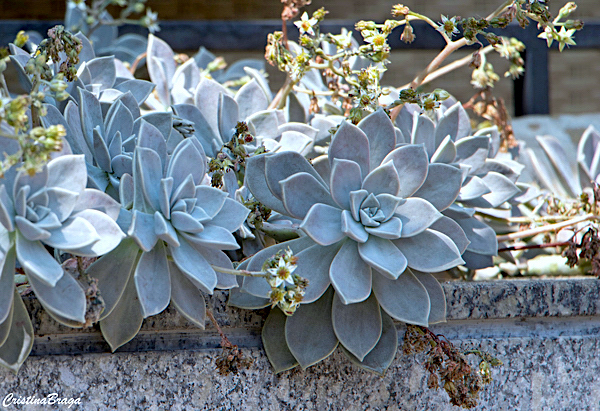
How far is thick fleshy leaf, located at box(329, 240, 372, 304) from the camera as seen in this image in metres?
0.65

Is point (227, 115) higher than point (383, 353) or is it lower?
higher

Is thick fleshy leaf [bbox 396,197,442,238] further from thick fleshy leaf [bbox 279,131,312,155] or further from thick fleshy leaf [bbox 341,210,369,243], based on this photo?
thick fleshy leaf [bbox 279,131,312,155]

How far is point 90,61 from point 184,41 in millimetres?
966

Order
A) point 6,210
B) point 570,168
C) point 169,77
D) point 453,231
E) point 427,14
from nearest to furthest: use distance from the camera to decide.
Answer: point 6,210
point 453,231
point 169,77
point 570,168
point 427,14

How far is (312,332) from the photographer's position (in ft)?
2.37

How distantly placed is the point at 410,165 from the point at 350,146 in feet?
0.26

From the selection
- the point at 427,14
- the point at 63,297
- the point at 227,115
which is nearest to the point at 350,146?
the point at 227,115

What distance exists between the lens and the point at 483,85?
3.69ft

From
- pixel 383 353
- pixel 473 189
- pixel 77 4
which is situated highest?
pixel 77 4

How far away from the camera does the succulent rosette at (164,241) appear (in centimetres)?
62

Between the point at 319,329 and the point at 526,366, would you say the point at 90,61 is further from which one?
the point at 526,366

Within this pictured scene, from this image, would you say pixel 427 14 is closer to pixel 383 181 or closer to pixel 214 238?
pixel 383 181

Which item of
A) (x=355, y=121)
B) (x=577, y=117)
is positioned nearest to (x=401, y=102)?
(x=355, y=121)

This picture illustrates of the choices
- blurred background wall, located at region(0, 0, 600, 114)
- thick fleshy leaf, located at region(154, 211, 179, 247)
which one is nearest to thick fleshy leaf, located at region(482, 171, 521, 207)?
thick fleshy leaf, located at region(154, 211, 179, 247)
